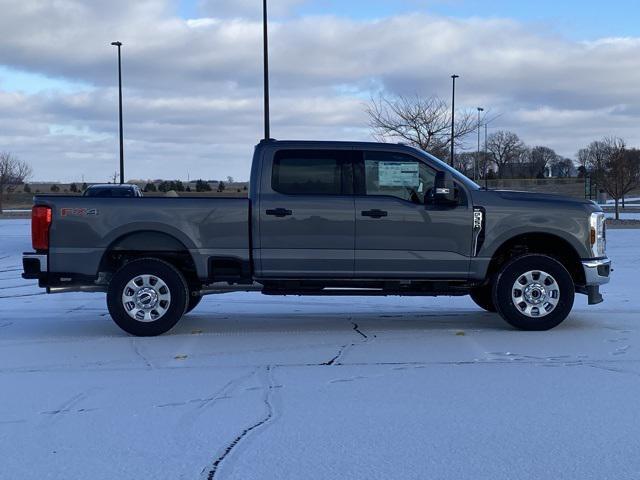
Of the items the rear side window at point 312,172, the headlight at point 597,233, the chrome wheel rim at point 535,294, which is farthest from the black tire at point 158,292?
the headlight at point 597,233

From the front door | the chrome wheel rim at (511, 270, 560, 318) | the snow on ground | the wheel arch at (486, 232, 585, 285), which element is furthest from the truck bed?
the chrome wheel rim at (511, 270, 560, 318)

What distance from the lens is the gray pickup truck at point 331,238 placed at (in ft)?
25.3

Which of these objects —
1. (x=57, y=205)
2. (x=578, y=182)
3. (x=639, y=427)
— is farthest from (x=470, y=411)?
(x=578, y=182)

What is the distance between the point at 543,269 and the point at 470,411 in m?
3.13

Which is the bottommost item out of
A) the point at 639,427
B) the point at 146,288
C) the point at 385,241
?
the point at 639,427

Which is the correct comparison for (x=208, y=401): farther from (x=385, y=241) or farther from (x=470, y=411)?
(x=385, y=241)

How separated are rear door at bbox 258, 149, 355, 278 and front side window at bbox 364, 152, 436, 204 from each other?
0.76ft

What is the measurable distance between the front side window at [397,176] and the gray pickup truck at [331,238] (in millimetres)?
11

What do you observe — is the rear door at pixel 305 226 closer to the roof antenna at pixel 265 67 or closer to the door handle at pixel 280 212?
the door handle at pixel 280 212

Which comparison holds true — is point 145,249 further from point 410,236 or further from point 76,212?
point 410,236

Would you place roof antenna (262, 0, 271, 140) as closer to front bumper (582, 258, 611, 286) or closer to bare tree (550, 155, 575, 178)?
front bumper (582, 258, 611, 286)

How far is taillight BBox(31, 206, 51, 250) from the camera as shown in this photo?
7641 millimetres

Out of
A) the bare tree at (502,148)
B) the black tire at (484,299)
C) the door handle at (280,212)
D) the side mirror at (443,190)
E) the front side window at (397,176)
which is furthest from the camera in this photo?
the bare tree at (502,148)

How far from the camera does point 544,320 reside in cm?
787
